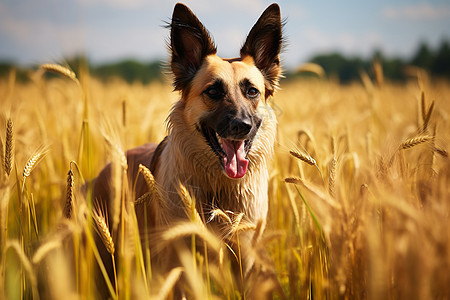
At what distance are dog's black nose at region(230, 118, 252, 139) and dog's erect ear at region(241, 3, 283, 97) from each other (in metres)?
0.72

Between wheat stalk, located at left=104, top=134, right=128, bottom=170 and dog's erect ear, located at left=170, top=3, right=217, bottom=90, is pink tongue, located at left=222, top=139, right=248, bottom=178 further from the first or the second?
wheat stalk, located at left=104, top=134, right=128, bottom=170

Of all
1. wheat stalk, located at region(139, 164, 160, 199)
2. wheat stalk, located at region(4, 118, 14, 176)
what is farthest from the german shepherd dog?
wheat stalk, located at region(4, 118, 14, 176)

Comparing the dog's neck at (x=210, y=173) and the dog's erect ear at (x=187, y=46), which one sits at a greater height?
the dog's erect ear at (x=187, y=46)

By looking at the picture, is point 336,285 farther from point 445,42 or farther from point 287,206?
point 445,42

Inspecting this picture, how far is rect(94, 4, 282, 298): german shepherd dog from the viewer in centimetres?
244

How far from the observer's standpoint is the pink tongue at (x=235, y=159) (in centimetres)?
238

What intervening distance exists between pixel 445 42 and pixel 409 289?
34.4 m

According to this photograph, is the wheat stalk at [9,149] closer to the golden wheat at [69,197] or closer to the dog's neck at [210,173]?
the golden wheat at [69,197]

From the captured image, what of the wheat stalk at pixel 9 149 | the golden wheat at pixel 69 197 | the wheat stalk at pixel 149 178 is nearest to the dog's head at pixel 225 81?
the wheat stalk at pixel 149 178

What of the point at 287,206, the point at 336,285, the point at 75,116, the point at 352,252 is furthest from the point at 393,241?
the point at 75,116

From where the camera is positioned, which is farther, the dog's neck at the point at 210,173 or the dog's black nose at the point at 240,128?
the dog's neck at the point at 210,173

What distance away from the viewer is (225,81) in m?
2.58

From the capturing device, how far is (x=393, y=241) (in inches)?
43.8

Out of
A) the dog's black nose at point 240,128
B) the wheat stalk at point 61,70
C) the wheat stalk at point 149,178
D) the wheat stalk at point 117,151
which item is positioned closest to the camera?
the wheat stalk at point 117,151
